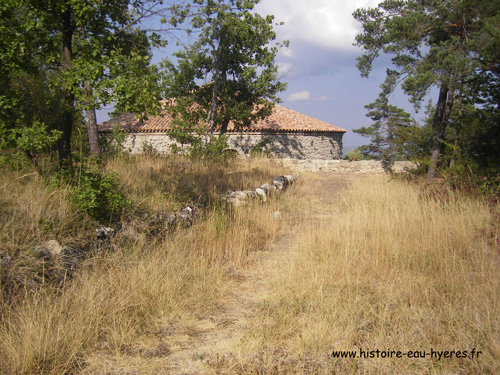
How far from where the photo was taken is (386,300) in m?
3.67

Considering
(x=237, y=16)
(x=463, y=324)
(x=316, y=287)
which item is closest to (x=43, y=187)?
(x=316, y=287)

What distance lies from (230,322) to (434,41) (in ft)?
34.9

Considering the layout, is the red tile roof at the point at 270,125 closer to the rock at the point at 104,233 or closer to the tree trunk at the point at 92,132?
the tree trunk at the point at 92,132

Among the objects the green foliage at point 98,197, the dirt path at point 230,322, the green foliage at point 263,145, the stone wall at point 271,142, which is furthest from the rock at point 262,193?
the stone wall at point 271,142

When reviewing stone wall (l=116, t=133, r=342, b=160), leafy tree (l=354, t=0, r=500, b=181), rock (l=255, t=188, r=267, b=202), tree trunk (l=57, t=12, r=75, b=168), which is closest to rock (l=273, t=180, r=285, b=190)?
rock (l=255, t=188, r=267, b=202)

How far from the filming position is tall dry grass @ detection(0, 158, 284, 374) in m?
2.76

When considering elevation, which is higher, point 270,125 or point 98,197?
point 270,125

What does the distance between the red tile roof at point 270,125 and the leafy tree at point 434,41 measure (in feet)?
44.6

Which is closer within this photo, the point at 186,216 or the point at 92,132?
the point at 186,216

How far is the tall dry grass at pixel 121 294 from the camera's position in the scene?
2.76 m

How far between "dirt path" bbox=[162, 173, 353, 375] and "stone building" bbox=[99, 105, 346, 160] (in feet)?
64.7

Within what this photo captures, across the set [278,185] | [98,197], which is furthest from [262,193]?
[98,197]

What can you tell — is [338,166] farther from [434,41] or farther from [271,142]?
[434,41]

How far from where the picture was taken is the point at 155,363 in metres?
2.86
